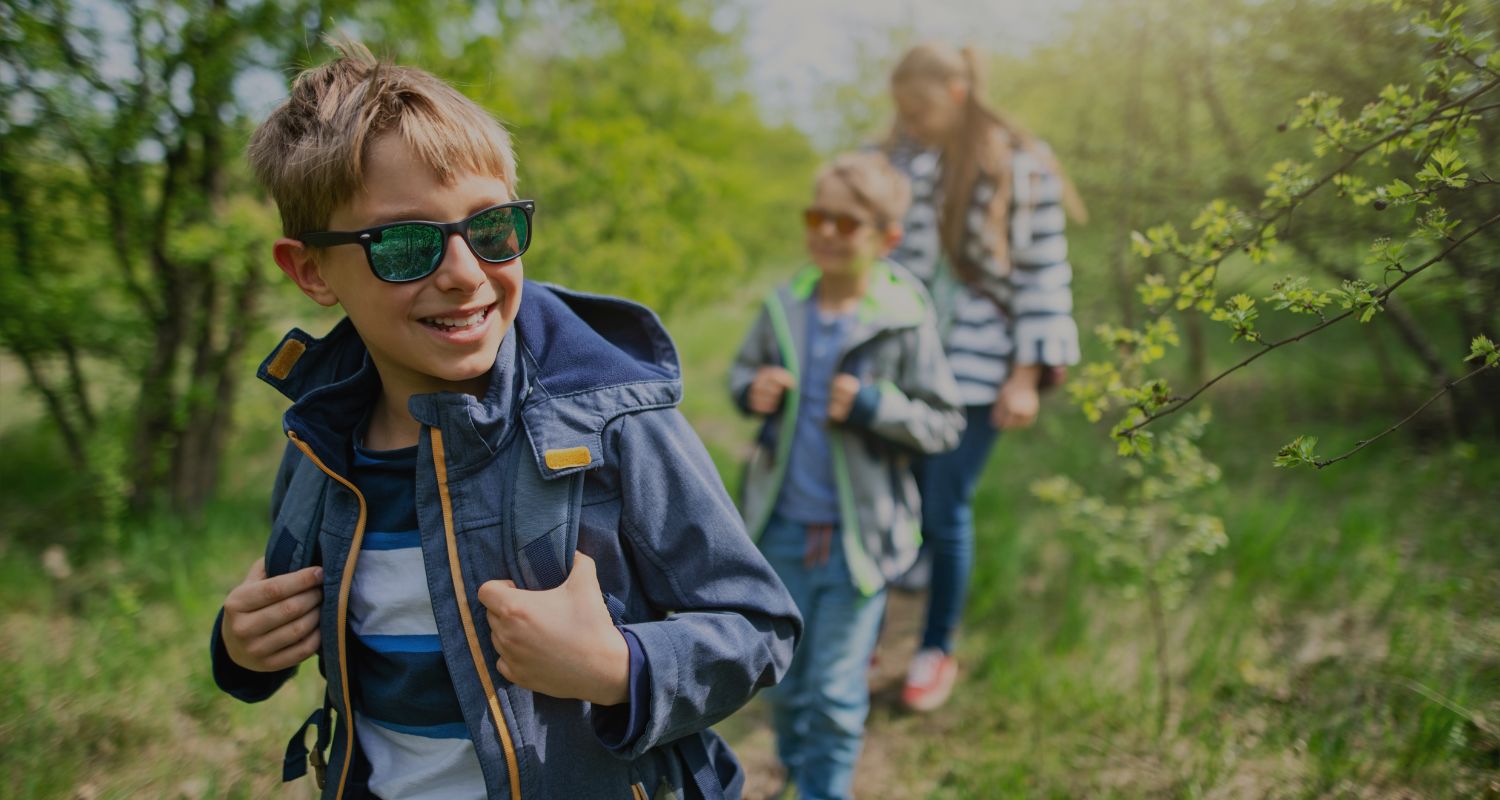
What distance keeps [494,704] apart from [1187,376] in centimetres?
626

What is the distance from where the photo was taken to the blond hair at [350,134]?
1247mm

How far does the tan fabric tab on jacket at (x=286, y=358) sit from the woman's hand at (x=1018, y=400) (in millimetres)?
2160

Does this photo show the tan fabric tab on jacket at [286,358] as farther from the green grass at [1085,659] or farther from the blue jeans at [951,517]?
the blue jeans at [951,517]

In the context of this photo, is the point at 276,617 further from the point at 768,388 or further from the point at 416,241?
the point at 768,388

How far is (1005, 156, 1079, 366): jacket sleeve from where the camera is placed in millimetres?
2984

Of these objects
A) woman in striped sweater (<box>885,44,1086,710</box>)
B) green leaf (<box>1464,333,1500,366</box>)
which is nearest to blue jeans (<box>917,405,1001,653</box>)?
woman in striped sweater (<box>885,44,1086,710</box>)

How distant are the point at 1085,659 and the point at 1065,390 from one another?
0.95 m

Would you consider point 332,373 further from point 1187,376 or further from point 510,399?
point 1187,376

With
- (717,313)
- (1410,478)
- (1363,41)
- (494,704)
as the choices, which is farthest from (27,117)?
(717,313)

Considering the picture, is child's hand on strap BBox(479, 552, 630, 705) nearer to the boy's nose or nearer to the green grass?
the boy's nose

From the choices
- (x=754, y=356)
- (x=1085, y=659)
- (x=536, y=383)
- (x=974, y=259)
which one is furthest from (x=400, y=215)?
(x=1085, y=659)

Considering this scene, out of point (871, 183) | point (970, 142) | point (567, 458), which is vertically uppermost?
point (970, 142)

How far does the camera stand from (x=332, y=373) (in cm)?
150

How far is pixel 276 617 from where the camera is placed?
4.35 feet
